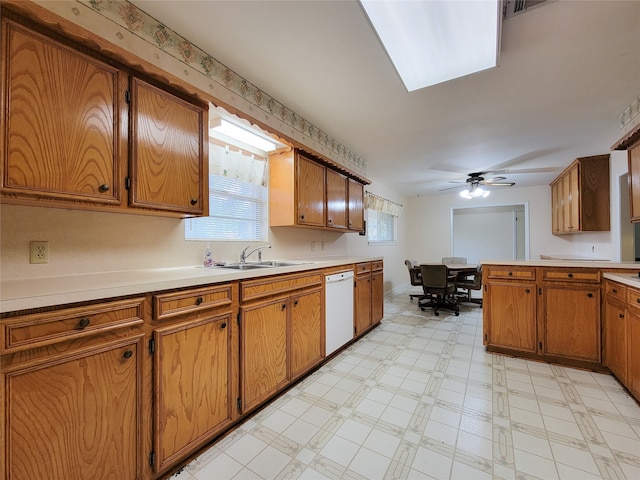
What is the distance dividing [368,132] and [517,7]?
68.5 inches

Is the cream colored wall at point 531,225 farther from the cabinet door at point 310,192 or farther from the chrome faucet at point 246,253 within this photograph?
the chrome faucet at point 246,253

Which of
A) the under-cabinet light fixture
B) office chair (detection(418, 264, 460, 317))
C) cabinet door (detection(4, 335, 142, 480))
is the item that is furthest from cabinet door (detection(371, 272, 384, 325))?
cabinet door (detection(4, 335, 142, 480))

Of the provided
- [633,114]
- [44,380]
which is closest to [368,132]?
[633,114]

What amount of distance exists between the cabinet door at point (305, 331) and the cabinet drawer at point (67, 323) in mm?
1102

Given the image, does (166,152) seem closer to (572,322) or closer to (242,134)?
(242,134)

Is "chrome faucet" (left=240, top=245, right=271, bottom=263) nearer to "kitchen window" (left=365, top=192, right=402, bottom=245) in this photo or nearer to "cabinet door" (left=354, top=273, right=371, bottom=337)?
"cabinet door" (left=354, top=273, right=371, bottom=337)

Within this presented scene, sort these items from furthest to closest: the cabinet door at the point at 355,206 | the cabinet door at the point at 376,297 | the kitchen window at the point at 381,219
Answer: the kitchen window at the point at 381,219 < the cabinet door at the point at 355,206 < the cabinet door at the point at 376,297

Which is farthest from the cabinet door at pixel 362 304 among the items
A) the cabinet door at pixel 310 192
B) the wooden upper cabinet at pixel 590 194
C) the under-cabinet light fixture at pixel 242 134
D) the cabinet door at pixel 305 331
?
the wooden upper cabinet at pixel 590 194

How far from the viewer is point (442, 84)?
214 centimetres

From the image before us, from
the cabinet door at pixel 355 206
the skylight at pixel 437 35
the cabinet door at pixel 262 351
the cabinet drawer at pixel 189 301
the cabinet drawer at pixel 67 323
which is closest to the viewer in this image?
the cabinet drawer at pixel 67 323

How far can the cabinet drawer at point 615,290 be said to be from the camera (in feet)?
6.50

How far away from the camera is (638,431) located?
5.13ft

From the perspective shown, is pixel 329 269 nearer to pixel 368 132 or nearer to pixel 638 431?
pixel 368 132

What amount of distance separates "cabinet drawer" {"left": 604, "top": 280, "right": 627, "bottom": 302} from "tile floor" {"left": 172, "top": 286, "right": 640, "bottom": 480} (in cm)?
71
